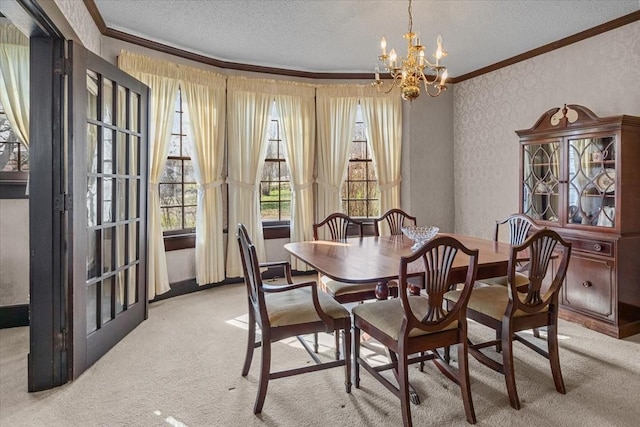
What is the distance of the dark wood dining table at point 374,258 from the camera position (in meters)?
2.13

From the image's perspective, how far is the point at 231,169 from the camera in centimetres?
462

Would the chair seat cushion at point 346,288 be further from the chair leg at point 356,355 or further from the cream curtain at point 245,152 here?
the cream curtain at point 245,152

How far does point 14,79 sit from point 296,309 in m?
3.09

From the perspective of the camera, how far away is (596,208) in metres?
3.30

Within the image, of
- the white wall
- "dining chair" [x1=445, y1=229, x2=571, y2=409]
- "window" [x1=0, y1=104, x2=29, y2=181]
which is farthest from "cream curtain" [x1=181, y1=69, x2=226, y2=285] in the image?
"dining chair" [x1=445, y1=229, x2=571, y2=409]

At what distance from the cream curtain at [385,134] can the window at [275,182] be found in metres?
1.16

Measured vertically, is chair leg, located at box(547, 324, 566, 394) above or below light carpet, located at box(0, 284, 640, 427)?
above

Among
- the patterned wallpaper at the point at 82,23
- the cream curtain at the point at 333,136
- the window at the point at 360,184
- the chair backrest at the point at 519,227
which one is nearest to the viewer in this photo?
the patterned wallpaper at the point at 82,23

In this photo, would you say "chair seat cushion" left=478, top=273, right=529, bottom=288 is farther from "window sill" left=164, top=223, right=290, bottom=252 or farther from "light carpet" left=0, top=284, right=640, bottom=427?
"window sill" left=164, top=223, right=290, bottom=252

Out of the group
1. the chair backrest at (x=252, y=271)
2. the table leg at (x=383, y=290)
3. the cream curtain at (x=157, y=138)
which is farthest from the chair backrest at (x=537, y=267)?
the cream curtain at (x=157, y=138)

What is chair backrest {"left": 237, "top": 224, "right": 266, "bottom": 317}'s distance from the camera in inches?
83.0

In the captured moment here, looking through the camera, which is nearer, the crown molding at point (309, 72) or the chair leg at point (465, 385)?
the chair leg at point (465, 385)

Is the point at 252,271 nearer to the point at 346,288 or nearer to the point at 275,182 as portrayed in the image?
the point at 346,288

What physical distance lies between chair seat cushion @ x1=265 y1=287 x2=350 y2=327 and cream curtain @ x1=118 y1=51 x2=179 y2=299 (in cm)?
200
